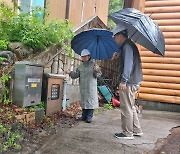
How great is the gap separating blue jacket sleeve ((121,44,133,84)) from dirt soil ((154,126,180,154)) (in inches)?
42.2

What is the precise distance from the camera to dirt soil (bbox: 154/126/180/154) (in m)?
3.41


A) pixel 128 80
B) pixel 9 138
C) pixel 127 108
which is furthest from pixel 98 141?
pixel 9 138

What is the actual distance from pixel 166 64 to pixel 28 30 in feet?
14.1

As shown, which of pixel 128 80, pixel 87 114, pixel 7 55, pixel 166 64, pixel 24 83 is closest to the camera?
pixel 128 80

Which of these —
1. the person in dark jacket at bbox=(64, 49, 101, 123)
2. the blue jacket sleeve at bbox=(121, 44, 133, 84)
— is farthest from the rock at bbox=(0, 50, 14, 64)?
the blue jacket sleeve at bbox=(121, 44, 133, 84)

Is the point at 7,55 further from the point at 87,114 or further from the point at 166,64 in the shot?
the point at 166,64

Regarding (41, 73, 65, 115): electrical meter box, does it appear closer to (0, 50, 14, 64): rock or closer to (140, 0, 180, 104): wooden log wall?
(0, 50, 14, 64): rock

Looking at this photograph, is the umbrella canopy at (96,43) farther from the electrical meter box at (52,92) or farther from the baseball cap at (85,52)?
the electrical meter box at (52,92)

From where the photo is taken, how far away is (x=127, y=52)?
11.8 ft

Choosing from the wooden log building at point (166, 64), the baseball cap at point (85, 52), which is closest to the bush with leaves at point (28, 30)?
the baseball cap at point (85, 52)

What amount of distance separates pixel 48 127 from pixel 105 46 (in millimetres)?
1992

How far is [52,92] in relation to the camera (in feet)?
15.3

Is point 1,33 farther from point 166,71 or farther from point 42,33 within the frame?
point 166,71

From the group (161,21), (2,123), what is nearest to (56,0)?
(161,21)
